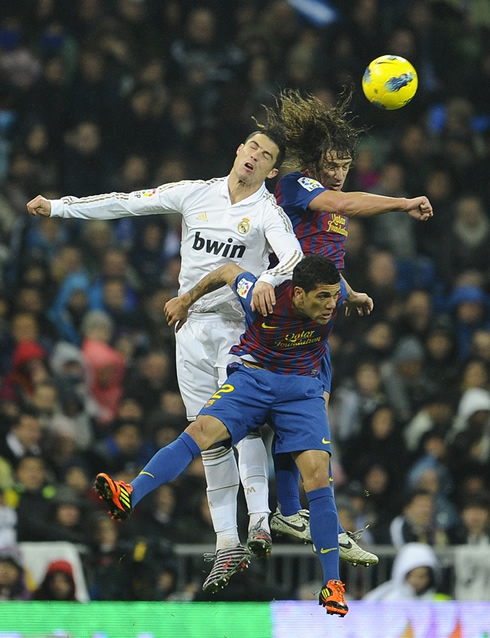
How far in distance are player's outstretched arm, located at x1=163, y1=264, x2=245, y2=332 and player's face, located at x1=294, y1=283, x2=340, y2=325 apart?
364 mm

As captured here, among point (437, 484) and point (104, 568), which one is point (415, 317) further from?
point (104, 568)

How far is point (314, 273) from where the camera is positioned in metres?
6.65

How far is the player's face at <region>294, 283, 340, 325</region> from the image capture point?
6676 mm

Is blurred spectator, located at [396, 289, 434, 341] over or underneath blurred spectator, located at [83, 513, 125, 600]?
over

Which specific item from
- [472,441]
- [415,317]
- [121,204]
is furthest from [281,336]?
[415,317]

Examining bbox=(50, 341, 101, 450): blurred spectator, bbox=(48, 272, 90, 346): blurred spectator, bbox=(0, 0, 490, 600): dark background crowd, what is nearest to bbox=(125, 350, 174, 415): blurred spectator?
bbox=(0, 0, 490, 600): dark background crowd

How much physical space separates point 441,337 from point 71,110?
4026 millimetres

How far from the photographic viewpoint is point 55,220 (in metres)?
11.9

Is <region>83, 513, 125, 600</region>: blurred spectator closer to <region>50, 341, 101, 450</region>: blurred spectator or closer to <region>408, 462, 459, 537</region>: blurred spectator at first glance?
<region>50, 341, 101, 450</region>: blurred spectator

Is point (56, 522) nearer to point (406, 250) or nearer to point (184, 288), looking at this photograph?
point (184, 288)

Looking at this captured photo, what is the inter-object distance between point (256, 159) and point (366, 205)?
2.21 feet

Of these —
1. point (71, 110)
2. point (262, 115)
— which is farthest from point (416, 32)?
point (71, 110)

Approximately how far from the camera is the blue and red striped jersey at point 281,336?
22.4 feet

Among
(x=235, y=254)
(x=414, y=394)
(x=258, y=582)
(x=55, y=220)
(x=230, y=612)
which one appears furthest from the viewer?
(x=55, y=220)
